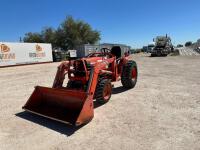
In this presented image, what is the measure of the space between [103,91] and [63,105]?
1.19 meters

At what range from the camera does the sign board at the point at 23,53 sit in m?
23.4

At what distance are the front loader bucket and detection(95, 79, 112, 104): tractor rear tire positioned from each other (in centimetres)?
93

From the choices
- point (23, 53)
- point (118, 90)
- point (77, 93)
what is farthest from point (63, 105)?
point (23, 53)

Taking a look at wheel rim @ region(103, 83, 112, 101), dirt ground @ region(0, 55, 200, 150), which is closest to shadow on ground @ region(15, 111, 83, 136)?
dirt ground @ region(0, 55, 200, 150)

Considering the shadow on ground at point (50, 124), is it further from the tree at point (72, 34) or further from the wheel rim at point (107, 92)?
the tree at point (72, 34)

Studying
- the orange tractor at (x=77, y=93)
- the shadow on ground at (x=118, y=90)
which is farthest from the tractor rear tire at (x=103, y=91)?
the shadow on ground at (x=118, y=90)

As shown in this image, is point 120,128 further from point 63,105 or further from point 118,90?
point 118,90

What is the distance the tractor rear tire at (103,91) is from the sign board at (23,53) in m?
19.2

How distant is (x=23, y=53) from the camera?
25328 millimetres

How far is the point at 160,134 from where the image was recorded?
4.49m

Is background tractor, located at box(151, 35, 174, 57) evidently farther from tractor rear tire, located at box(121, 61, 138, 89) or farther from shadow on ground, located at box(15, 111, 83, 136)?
shadow on ground, located at box(15, 111, 83, 136)

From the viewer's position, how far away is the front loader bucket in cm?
502

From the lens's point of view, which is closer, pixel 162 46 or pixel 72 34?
pixel 162 46

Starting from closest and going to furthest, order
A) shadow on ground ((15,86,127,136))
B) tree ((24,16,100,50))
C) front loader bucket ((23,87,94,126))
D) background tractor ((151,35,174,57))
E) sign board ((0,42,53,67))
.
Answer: shadow on ground ((15,86,127,136)) → front loader bucket ((23,87,94,126)) → sign board ((0,42,53,67)) → background tractor ((151,35,174,57)) → tree ((24,16,100,50))
